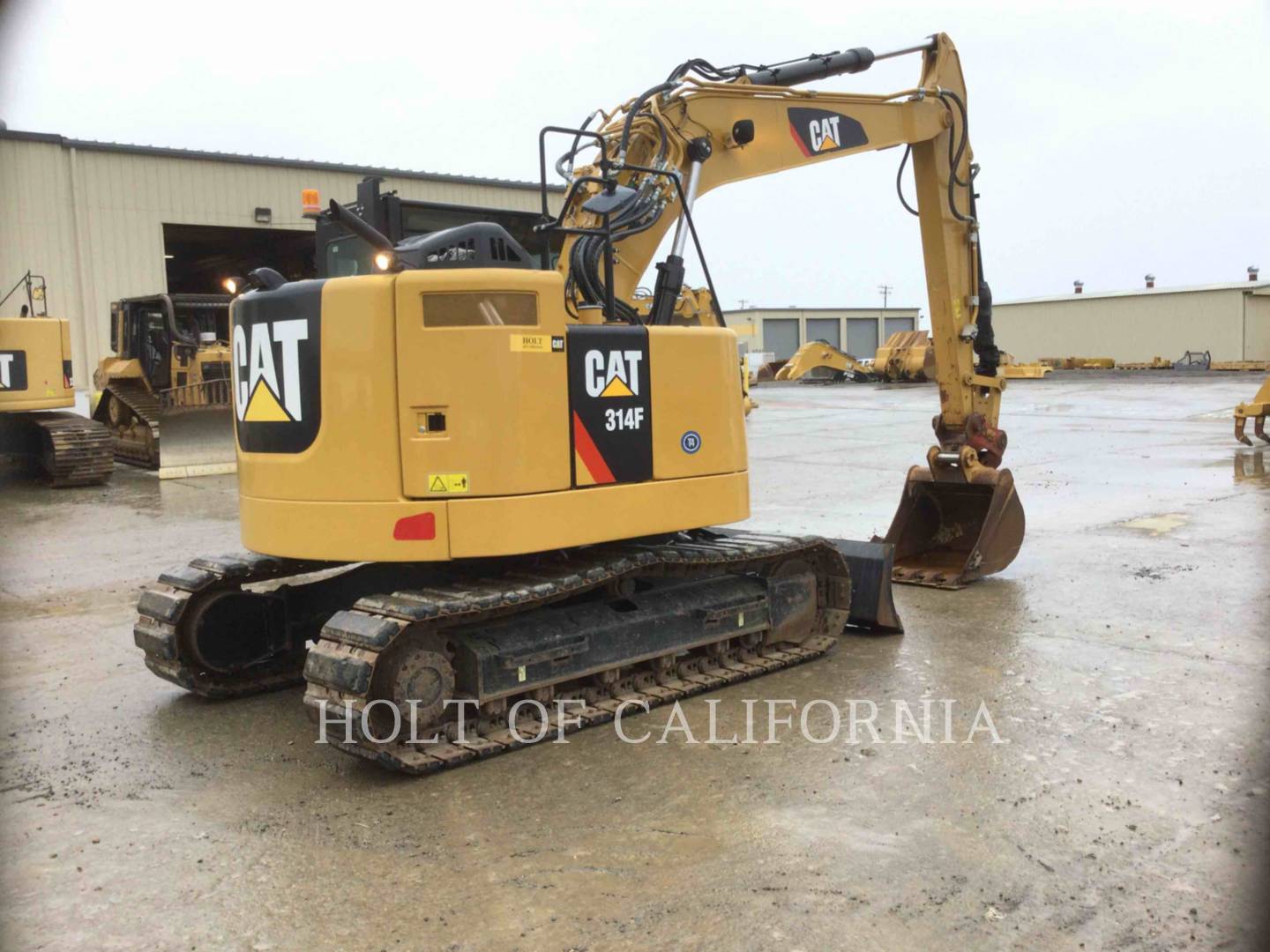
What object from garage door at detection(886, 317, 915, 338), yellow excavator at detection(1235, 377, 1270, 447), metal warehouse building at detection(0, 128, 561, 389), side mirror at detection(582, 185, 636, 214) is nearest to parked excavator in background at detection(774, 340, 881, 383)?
metal warehouse building at detection(0, 128, 561, 389)

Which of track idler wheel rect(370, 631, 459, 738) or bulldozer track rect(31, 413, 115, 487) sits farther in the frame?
bulldozer track rect(31, 413, 115, 487)

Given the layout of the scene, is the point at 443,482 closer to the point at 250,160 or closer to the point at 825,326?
the point at 250,160

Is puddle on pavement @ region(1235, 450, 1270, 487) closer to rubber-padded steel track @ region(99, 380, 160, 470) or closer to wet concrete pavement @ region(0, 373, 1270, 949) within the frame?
wet concrete pavement @ region(0, 373, 1270, 949)

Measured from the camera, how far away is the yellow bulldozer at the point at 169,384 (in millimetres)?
16844

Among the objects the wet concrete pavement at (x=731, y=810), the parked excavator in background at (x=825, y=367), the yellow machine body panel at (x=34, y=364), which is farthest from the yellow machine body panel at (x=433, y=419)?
the parked excavator in background at (x=825, y=367)

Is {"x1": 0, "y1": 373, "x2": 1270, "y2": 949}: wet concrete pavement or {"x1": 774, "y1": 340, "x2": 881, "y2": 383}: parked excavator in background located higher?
{"x1": 774, "y1": 340, "x2": 881, "y2": 383}: parked excavator in background

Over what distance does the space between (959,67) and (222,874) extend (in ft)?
24.8

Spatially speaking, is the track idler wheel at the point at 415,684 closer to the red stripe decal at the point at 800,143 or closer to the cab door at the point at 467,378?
the cab door at the point at 467,378

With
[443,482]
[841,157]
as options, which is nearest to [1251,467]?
[841,157]

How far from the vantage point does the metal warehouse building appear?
842 inches

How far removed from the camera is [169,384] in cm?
1895

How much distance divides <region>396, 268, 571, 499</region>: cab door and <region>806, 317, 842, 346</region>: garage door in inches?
2662

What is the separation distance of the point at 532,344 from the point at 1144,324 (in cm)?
5580

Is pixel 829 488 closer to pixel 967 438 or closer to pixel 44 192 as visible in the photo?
pixel 967 438
